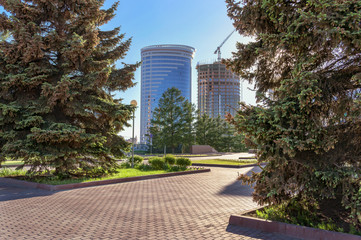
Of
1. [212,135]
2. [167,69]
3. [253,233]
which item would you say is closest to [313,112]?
[253,233]

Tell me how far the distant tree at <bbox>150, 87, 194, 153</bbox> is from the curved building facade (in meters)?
101

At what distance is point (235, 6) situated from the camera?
20.1 ft

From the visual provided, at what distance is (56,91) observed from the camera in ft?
34.6

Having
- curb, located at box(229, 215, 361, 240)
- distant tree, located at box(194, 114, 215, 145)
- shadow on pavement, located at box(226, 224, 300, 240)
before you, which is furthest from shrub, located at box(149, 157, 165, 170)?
distant tree, located at box(194, 114, 215, 145)

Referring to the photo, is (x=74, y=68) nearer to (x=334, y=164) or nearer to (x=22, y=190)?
(x=22, y=190)

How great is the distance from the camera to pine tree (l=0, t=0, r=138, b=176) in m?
10.7

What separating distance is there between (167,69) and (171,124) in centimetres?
11057

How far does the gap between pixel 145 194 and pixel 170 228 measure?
3819mm

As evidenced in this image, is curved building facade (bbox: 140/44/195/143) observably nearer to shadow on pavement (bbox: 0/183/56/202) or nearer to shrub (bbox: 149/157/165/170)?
shrub (bbox: 149/157/165/170)

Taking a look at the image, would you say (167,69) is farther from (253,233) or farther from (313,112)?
(253,233)

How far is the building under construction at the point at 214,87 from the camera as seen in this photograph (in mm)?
155375

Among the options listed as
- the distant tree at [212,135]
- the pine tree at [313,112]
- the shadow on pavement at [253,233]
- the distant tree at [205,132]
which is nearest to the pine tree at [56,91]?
the shadow on pavement at [253,233]

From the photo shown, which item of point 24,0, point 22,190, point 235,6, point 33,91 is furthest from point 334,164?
point 24,0

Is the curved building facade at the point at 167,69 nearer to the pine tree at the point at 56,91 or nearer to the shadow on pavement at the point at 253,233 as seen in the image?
the pine tree at the point at 56,91
